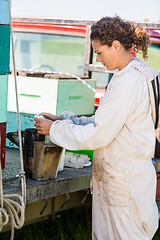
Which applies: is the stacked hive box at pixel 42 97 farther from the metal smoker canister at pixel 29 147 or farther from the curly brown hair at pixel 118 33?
the curly brown hair at pixel 118 33

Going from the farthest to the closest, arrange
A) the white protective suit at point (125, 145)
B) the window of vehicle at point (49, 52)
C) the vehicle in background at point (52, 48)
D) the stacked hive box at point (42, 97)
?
the window of vehicle at point (49, 52) → the vehicle in background at point (52, 48) → the stacked hive box at point (42, 97) → the white protective suit at point (125, 145)

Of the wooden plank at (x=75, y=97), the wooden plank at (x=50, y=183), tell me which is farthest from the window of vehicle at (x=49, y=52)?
the wooden plank at (x=50, y=183)

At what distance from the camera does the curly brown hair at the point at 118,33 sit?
8.44 ft

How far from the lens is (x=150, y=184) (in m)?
2.63

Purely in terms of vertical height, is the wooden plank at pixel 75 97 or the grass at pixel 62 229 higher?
the wooden plank at pixel 75 97

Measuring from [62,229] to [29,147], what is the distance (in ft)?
5.24

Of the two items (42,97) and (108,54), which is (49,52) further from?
(108,54)

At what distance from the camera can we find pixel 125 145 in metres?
2.57

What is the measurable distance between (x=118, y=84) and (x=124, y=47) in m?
0.26

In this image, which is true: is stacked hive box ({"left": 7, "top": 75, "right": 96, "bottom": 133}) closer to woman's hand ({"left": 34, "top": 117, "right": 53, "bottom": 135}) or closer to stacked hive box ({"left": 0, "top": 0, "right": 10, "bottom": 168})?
stacked hive box ({"left": 0, "top": 0, "right": 10, "bottom": 168})

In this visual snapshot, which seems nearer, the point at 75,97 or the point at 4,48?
the point at 4,48

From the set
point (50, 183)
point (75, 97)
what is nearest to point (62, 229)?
point (75, 97)

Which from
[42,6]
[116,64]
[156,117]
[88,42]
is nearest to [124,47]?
[116,64]

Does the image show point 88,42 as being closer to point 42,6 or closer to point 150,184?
point 42,6
